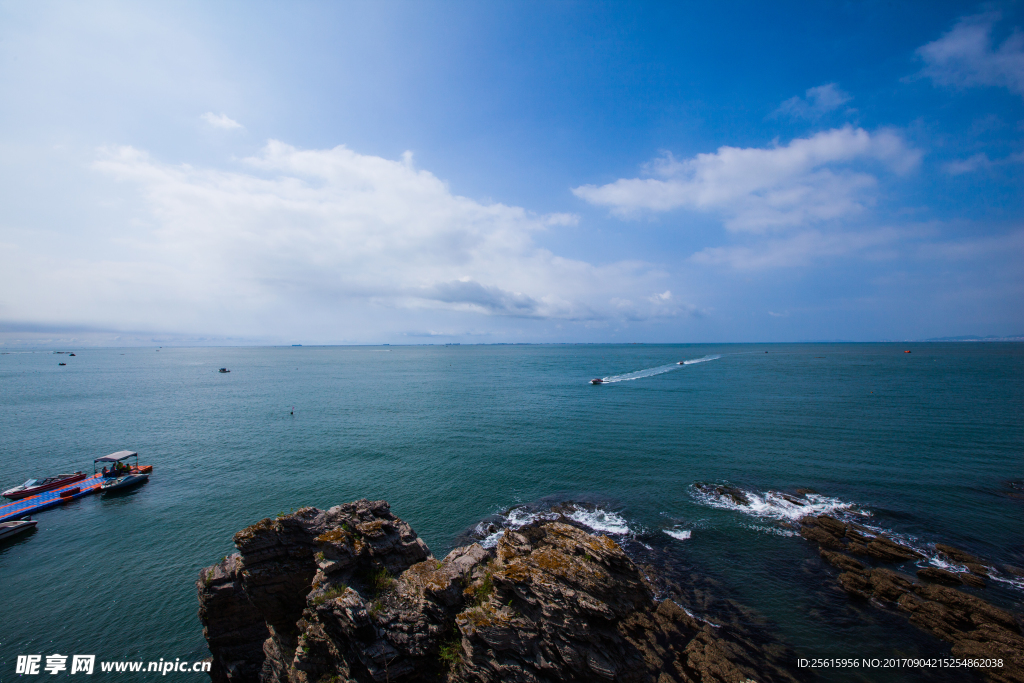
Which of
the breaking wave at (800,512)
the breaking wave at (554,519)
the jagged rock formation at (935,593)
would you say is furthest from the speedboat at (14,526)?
the jagged rock formation at (935,593)

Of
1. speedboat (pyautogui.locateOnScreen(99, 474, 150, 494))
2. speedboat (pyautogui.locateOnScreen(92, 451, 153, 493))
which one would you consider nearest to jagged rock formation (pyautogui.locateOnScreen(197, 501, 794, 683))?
speedboat (pyautogui.locateOnScreen(99, 474, 150, 494))

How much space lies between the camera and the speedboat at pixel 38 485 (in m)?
43.2

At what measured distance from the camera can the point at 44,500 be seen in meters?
42.8

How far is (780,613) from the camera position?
2427 cm

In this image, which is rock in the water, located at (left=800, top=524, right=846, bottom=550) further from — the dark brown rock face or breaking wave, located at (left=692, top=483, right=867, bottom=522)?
the dark brown rock face

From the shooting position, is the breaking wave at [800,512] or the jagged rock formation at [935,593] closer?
the jagged rock formation at [935,593]

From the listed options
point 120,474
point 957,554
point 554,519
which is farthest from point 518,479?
point 120,474

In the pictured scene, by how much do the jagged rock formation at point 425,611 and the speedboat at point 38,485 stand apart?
46567mm

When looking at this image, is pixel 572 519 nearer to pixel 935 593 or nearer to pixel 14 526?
pixel 935 593

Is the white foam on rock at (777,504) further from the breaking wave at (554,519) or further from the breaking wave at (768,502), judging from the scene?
the breaking wave at (554,519)

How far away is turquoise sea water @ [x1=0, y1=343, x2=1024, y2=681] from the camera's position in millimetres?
25656

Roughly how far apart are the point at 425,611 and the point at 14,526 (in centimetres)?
5036

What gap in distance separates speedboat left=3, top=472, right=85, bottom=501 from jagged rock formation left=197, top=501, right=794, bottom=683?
4657cm

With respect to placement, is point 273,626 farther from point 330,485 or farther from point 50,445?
point 50,445
